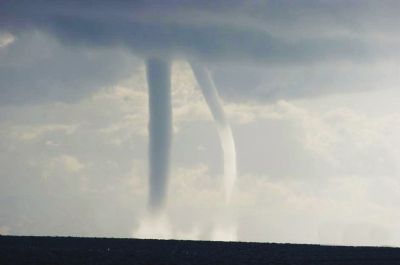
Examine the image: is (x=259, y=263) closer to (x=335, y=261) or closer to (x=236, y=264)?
(x=236, y=264)

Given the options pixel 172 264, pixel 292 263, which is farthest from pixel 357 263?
pixel 172 264

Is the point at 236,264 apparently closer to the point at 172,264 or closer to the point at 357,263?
the point at 172,264

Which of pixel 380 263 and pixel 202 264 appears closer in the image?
pixel 202 264

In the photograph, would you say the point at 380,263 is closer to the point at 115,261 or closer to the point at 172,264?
the point at 172,264

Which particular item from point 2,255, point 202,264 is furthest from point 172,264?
point 2,255

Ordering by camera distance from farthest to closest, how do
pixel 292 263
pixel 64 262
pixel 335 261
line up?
pixel 335 261, pixel 292 263, pixel 64 262

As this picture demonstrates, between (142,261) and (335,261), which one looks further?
(335,261)

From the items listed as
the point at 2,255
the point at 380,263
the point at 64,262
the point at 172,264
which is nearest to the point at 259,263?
the point at 172,264

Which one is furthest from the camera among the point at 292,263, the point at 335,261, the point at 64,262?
the point at 335,261
